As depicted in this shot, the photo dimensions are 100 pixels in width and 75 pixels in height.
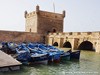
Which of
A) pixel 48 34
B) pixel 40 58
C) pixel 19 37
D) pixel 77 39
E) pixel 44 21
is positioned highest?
pixel 44 21

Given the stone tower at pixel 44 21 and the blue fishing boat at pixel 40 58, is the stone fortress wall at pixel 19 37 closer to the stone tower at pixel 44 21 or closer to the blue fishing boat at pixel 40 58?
the stone tower at pixel 44 21

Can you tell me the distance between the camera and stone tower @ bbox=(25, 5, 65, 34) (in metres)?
39.4

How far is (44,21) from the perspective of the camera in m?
40.2

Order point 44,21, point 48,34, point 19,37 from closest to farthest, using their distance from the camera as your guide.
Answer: point 19,37
point 48,34
point 44,21

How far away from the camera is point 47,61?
17.5m

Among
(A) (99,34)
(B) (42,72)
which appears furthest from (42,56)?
(A) (99,34)

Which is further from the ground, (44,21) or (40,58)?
(44,21)

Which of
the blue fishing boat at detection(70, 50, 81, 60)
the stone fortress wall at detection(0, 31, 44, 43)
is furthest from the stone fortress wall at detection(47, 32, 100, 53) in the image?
the blue fishing boat at detection(70, 50, 81, 60)

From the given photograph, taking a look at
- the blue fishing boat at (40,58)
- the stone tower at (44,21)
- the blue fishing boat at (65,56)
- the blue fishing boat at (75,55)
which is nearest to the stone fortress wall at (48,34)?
the stone tower at (44,21)

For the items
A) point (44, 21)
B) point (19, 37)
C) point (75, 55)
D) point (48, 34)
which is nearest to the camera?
point (75, 55)

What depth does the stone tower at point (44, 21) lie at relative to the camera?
39.4 m

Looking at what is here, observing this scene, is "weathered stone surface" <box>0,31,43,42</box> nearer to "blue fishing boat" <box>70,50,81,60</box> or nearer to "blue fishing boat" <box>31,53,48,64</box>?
"blue fishing boat" <box>70,50,81,60</box>

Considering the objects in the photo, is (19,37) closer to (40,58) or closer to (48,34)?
(48,34)

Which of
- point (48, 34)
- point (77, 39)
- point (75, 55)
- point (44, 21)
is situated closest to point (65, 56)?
point (75, 55)
